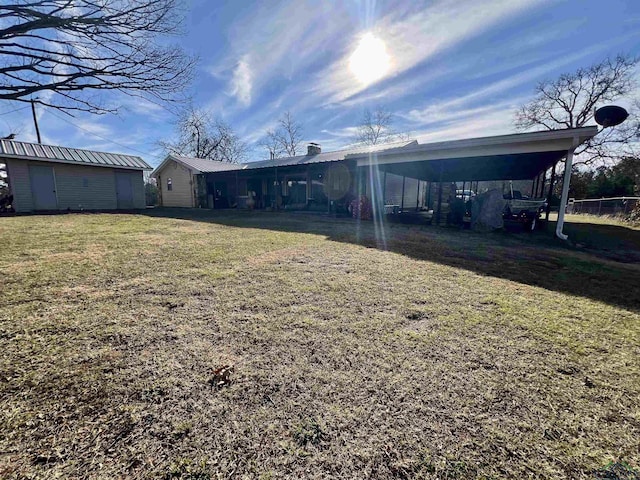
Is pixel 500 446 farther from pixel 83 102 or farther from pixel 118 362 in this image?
pixel 83 102

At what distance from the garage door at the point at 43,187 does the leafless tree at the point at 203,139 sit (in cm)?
2139

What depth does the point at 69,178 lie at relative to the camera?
592 inches

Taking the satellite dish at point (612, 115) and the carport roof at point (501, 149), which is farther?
the satellite dish at point (612, 115)

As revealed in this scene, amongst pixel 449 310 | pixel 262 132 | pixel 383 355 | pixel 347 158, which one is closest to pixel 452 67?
pixel 347 158

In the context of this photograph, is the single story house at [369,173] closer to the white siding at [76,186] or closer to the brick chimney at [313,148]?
the brick chimney at [313,148]

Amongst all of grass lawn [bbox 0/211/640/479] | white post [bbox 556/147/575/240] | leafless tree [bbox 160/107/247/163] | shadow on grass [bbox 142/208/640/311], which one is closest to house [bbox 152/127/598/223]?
white post [bbox 556/147/575/240]

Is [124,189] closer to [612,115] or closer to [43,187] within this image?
[43,187]

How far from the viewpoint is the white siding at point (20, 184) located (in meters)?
13.2

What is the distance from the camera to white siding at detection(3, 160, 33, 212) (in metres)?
13.2

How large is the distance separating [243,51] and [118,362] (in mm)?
11004

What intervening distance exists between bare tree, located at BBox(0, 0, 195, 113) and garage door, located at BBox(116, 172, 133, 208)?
12.5 meters

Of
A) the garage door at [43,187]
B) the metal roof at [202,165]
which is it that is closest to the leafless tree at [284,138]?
the metal roof at [202,165]

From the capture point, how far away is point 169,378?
5.64 ft

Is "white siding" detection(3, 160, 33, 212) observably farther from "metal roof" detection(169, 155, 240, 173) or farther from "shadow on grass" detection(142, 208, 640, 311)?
"shadow on grass" detection(142, 208, 640, 311)
